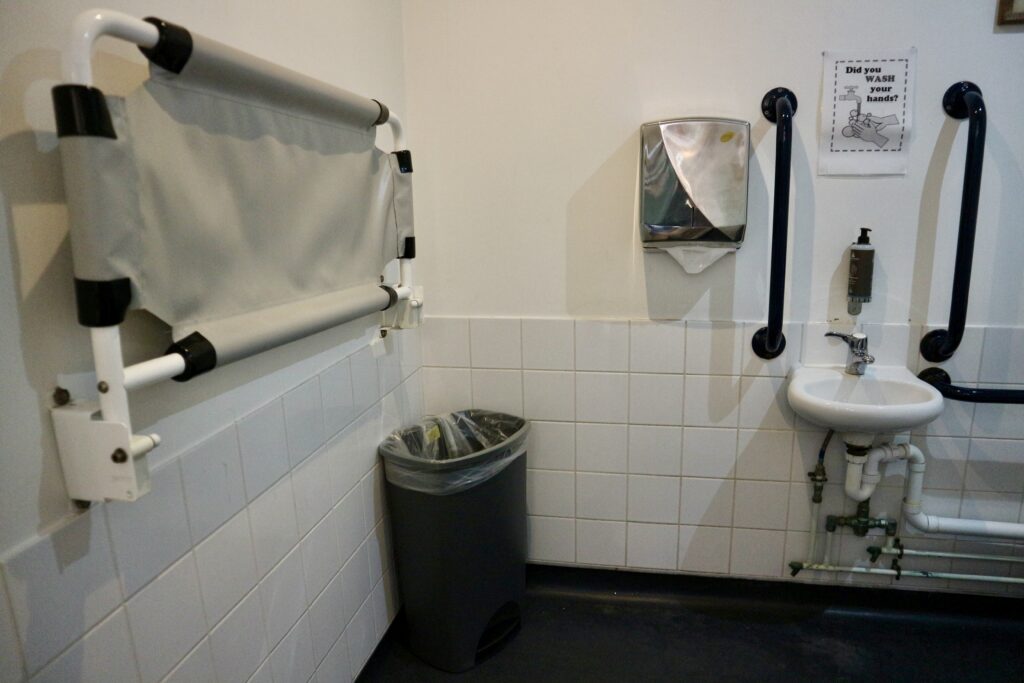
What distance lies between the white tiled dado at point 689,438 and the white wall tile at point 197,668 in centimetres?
106

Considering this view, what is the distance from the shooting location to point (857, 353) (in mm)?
1657

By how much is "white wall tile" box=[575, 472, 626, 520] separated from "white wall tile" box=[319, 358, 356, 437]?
32.7 inches

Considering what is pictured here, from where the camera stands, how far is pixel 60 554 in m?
0.76

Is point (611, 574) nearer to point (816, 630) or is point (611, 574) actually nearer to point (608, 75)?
point (816, 630)

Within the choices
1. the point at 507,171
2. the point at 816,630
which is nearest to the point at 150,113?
the point at 507,171

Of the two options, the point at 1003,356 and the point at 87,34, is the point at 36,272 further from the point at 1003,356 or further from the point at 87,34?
the point at 1003,356

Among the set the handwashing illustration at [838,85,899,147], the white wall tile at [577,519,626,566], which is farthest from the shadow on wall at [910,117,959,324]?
the white wall tile at [577,519,626,566]

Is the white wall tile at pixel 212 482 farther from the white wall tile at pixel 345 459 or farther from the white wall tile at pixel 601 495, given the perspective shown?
the white wall tile at pixel 601 495


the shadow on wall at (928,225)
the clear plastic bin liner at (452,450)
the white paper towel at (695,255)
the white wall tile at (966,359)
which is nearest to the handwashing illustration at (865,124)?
the shadow on wall at (928,225)

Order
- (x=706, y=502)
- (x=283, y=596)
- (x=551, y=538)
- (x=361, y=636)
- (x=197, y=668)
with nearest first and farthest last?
(x=197, y=668) → (x=283, y=596) → (x=361, y=636) → (x=706, y=502) → (x=551, y=538)

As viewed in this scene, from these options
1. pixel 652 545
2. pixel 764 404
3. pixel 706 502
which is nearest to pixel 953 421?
pixel 764 404

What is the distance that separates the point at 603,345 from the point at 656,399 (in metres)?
0.23

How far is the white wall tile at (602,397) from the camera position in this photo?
1866 mm

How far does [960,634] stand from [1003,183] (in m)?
1.28
